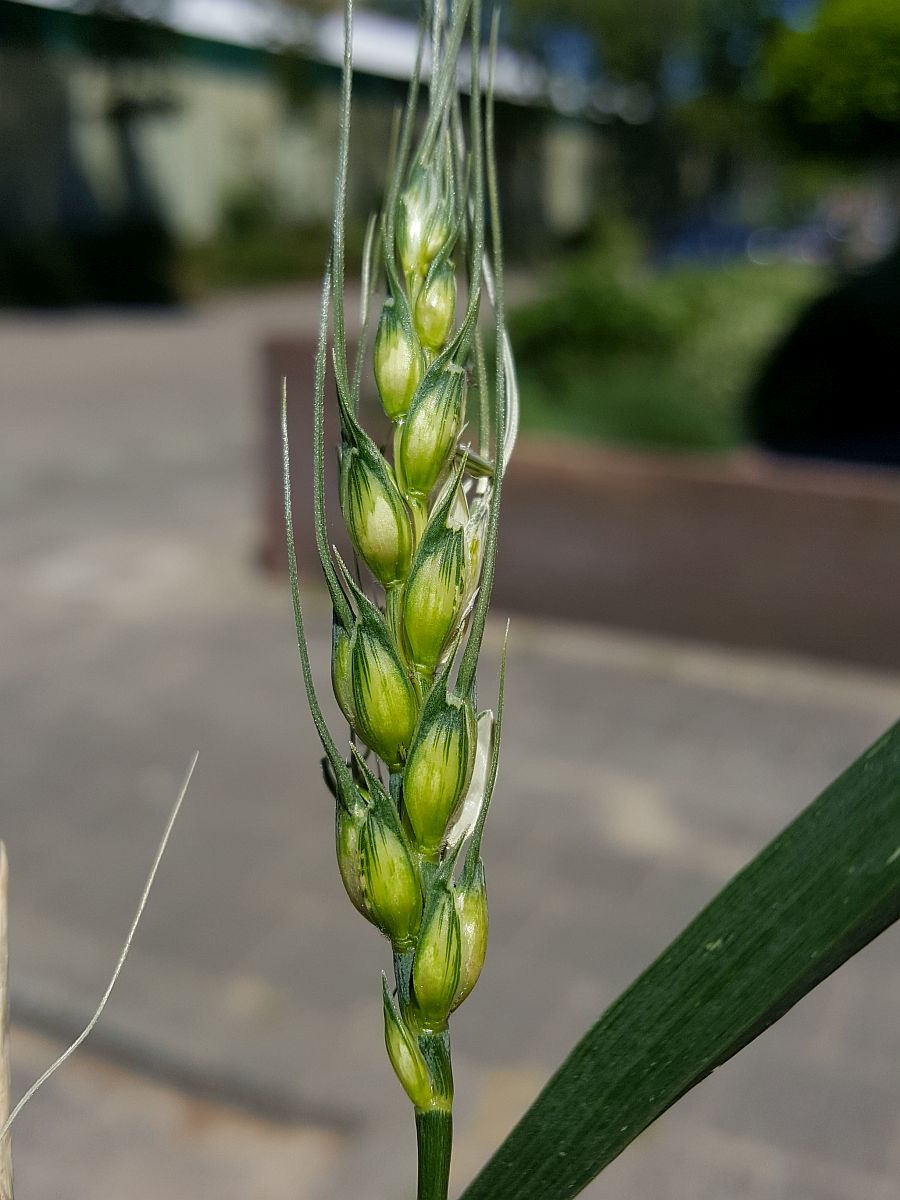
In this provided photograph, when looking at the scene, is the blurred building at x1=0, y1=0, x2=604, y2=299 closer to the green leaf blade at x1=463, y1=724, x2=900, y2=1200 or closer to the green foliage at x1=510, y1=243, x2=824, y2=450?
the green foliage at x1=510, y1=243, x2=824, y2=450

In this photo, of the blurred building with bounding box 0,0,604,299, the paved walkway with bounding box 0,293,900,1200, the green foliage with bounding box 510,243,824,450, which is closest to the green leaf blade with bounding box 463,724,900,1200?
the paved walkway with bounding box 0,293,900,1200

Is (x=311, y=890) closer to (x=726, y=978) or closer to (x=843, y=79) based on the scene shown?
(x=726, y=978)

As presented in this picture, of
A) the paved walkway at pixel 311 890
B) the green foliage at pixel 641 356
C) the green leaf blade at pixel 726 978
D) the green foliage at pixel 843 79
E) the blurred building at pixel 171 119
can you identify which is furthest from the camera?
the blurred building at pixel 171 119

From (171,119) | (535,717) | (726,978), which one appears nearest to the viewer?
(726,978)

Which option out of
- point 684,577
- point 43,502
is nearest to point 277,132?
point 43,502

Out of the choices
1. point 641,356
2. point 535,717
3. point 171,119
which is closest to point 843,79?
point 641,356

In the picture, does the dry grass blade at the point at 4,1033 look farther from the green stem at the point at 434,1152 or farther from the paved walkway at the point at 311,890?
the paved walkway at the point at 311,890

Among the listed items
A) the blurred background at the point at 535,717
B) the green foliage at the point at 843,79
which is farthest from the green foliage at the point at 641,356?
the green foliage at the point at 843,79
